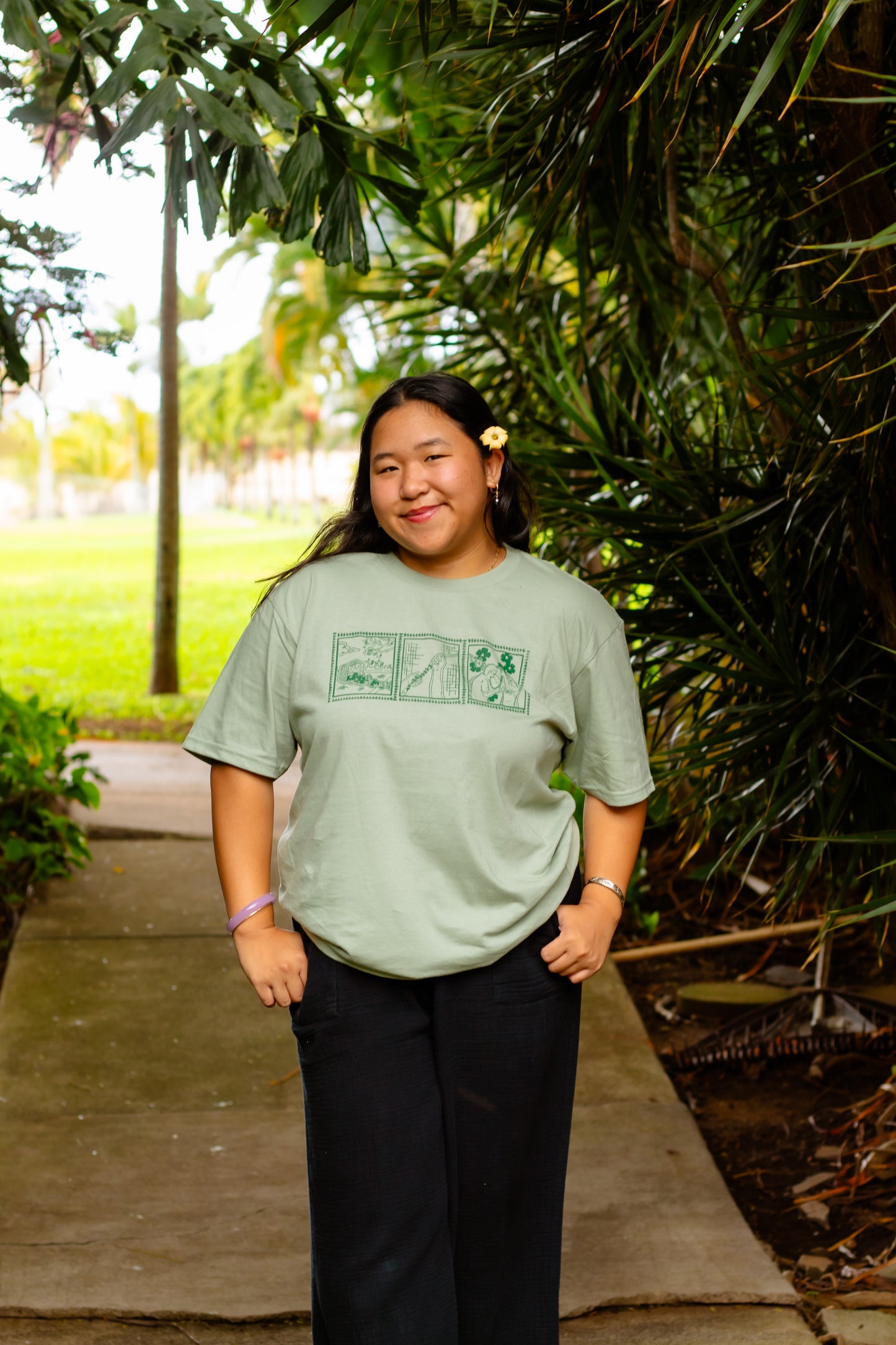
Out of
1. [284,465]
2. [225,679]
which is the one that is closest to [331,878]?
[225,679]

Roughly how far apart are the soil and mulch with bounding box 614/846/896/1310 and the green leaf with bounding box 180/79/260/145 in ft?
5.82

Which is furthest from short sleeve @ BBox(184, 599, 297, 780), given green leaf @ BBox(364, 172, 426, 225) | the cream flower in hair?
green leaf @ BBox(364, 172, 426, 225)

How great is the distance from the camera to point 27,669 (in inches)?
477

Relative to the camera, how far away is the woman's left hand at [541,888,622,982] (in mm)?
1884

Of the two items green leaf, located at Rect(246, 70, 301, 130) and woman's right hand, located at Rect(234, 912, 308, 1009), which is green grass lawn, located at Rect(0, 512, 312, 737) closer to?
woman's right hand, located at Rect(234, 912, 308, 1009)

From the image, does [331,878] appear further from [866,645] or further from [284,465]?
[284,465]

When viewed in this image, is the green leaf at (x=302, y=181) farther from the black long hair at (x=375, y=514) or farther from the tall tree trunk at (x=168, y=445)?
the tall tree trunk at (x=168, y=445)

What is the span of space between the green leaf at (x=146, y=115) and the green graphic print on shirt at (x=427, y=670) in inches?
36.9

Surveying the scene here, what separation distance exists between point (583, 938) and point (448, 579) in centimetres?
55

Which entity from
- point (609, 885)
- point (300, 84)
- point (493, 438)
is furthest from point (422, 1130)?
point (300, 84)

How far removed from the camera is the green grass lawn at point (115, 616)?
10094mm

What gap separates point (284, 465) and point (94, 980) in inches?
2401

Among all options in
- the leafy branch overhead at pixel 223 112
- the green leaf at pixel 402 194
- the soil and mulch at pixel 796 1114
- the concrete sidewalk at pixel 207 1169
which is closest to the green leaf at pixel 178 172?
the leafy branch overhead at pixel 223 112

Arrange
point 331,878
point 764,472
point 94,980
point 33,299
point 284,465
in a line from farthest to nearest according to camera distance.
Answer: point 284,465, point 94,980, point 764,472, point 33,299, point 331,878
